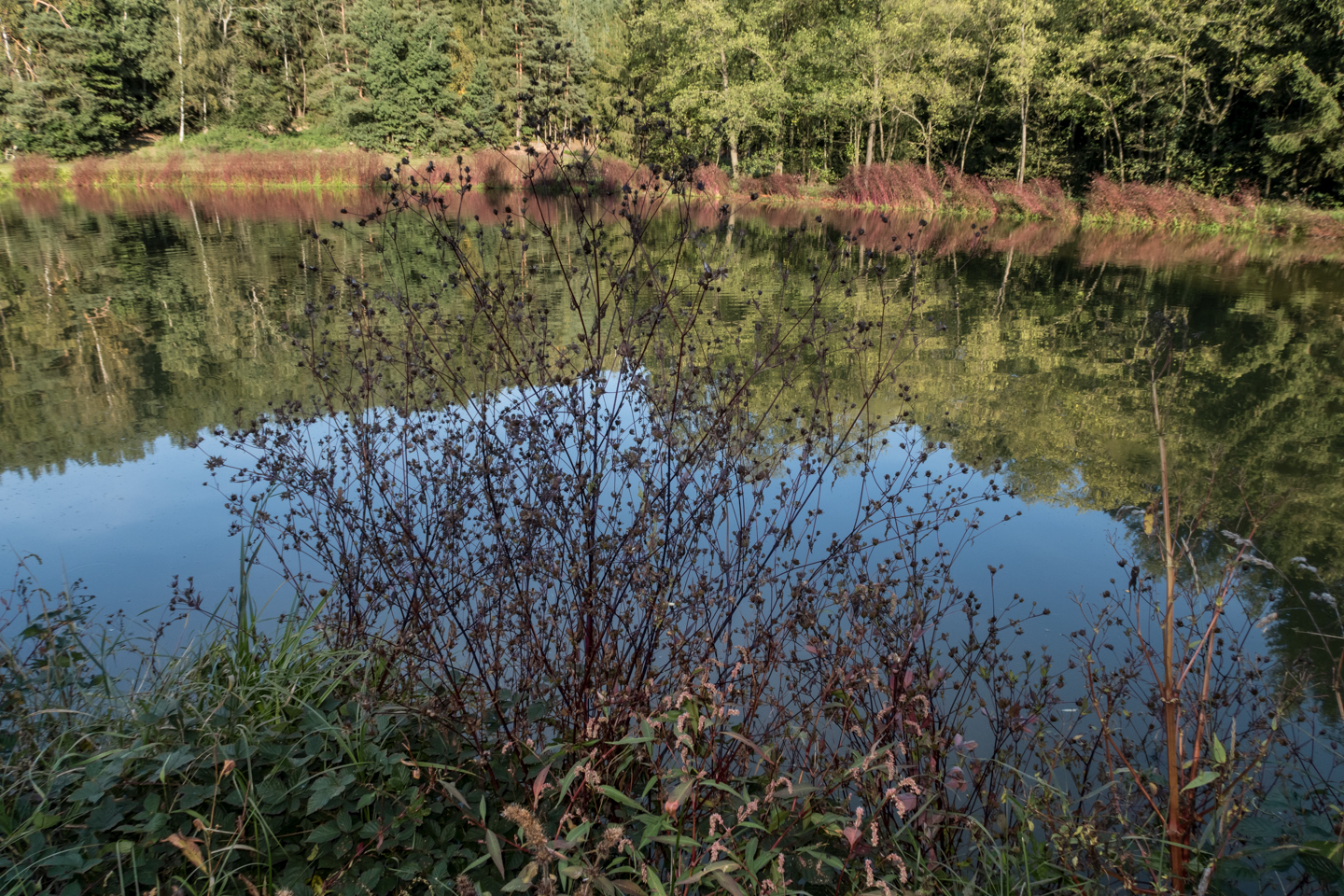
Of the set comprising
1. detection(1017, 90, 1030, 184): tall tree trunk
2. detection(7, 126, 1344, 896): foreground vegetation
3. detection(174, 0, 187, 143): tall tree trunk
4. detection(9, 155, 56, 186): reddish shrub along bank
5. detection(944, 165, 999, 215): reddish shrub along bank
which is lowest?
detection(7, 126, 1344, 896): foreground vegetation

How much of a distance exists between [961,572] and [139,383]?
260 inches

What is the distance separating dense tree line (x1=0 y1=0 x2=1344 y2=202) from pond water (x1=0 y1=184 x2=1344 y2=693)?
12478 mm

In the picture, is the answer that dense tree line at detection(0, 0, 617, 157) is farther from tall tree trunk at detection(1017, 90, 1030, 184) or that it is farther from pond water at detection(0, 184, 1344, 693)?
pond water at detection(0, 184, 1344, 693)

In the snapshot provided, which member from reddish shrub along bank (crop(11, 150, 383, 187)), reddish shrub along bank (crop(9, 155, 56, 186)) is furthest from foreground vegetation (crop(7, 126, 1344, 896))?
reddish shrub along bank (crop(9, 155, 56, 186))

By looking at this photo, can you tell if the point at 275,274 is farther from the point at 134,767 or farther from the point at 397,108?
the point at 397,108

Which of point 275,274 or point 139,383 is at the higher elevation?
point 275,274

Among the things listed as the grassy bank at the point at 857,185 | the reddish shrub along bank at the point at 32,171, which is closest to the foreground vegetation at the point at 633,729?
the grassy bank at the point at 857,185

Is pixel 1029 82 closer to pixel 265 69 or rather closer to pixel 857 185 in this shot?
pixel 857 185

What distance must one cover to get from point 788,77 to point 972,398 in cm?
2726

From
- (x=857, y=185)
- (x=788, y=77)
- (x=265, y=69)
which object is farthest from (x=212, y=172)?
(x=857, y=185)

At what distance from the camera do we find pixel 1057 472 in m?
5.25

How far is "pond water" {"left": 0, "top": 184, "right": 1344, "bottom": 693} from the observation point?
13.1 ft

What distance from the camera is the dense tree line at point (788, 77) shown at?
75.1ft

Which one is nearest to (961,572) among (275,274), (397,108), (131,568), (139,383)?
(131,568)
